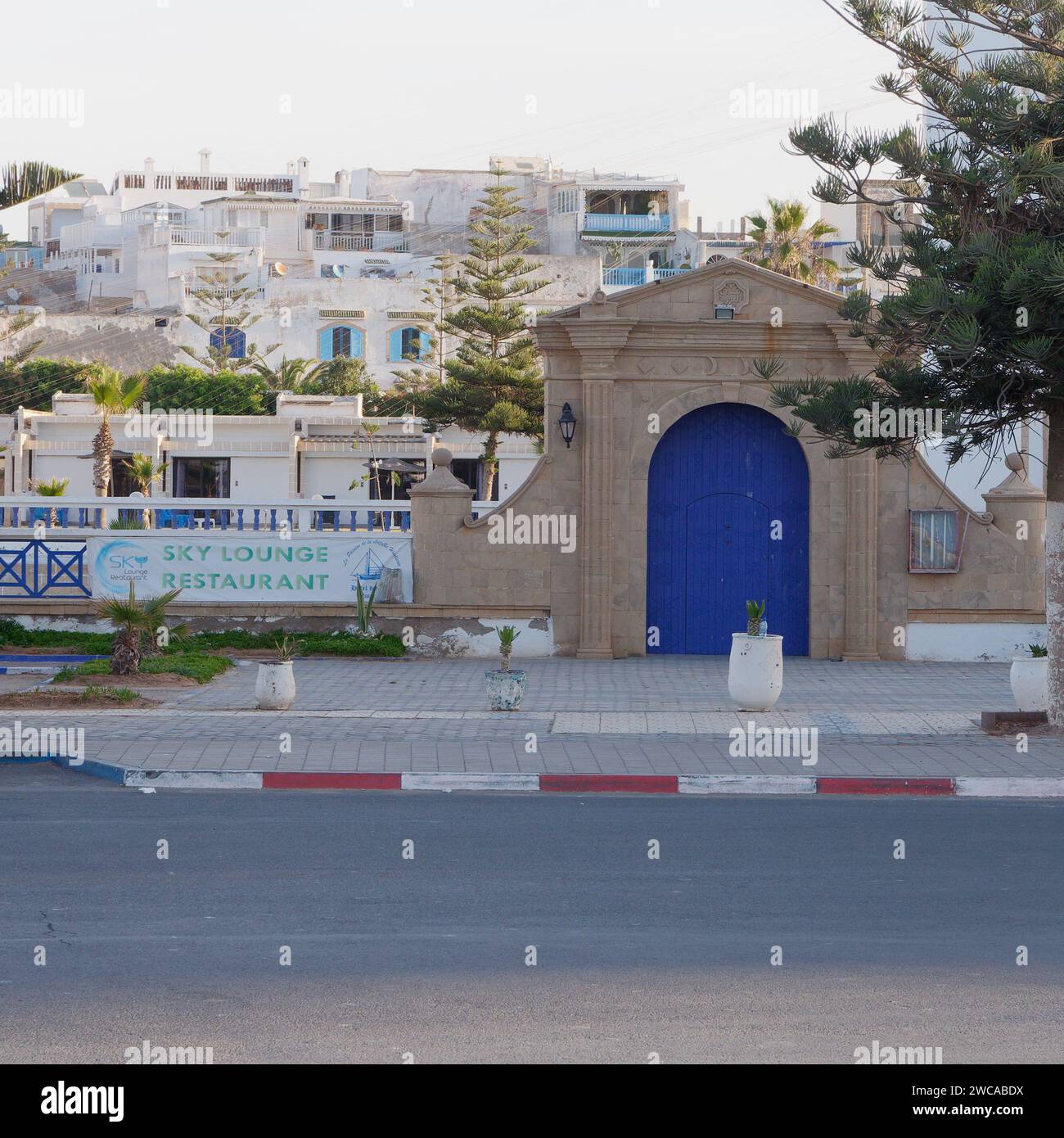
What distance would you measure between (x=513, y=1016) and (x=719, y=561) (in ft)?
48.0

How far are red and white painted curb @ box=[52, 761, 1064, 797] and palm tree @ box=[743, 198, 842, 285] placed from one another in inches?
1215

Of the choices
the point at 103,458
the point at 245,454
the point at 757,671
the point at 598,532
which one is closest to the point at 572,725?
the point at 757,671

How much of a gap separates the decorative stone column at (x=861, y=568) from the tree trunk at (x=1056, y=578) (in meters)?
6.36

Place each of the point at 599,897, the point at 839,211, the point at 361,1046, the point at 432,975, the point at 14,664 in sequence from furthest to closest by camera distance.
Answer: the point at 839,211 → the point at 14,664 → the point at 599,897 → the point at 432,975 → the point at 361,1046

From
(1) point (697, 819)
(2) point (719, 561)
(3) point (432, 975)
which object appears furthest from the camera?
(2) point (719, 561)

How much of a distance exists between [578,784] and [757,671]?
3.95m

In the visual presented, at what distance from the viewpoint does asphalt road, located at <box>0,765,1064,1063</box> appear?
220 inches

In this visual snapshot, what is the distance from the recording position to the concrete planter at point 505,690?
14703mm

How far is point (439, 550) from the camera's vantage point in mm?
20062

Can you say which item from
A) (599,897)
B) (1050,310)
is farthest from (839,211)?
(599,897)

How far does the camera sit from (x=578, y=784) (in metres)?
11.4

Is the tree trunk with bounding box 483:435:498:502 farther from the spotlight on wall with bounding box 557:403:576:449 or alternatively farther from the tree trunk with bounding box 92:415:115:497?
the spotlight on wall with bounding box 557:403:576:449

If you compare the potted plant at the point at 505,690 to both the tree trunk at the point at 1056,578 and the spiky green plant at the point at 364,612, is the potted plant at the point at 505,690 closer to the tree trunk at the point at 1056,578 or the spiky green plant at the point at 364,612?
the tree trunk at the point at 1056,578

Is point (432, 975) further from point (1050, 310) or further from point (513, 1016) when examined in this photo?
point (1050, 310)
